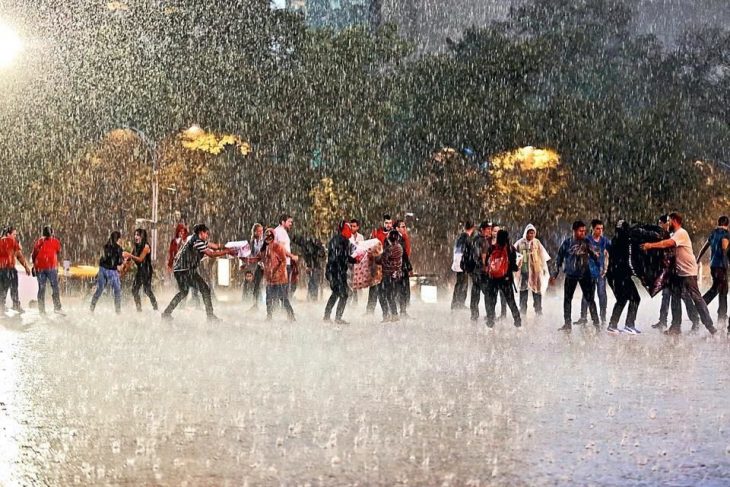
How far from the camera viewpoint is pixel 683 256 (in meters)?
16.8

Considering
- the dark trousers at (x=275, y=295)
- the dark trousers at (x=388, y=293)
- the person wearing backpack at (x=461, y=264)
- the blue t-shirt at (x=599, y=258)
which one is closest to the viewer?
the blue t-shirt at (x=599, y=258)

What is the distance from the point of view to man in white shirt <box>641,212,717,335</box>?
16703 mm

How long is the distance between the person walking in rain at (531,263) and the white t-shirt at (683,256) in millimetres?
4165

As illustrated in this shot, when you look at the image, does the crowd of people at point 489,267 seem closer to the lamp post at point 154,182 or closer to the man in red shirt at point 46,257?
the man in red shirt at point 46,257

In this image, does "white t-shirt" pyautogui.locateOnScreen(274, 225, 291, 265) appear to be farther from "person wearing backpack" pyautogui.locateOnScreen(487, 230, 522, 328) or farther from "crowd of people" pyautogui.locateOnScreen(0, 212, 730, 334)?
"person wearing backpack" pyautogui.locateOnScreen(487, 230, 522, 328)

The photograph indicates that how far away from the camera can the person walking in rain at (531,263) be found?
20984mm

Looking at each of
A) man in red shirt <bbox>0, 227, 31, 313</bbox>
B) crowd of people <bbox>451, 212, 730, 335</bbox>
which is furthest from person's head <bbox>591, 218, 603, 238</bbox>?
man in red shirt <bbox>0, 227, 31, 313</bbox>

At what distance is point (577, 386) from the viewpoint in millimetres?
10852

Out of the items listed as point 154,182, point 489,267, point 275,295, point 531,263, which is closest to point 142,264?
point 275,295

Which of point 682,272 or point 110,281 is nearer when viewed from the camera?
point 682,272

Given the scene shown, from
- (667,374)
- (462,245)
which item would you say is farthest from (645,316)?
(667,374)

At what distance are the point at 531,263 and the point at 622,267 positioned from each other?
3654mm

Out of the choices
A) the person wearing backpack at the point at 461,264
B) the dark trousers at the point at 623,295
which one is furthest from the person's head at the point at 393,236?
the dark trousers at the point at 623,295

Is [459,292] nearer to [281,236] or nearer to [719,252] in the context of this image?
[281,236]
